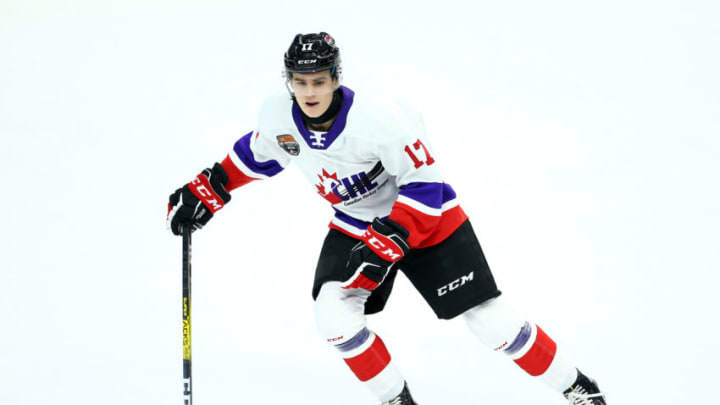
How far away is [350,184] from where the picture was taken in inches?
107

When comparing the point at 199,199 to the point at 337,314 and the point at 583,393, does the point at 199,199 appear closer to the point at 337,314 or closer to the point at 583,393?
the point at 337,314

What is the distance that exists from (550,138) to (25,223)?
3.27m

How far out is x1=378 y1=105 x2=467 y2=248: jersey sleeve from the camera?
2.54m

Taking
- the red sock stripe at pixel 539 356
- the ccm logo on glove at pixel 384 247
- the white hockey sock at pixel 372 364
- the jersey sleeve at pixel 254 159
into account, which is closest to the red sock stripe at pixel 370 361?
the white hockey sock at pixel 372 364

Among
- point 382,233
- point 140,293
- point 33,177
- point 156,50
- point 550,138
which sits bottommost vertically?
point 550,138

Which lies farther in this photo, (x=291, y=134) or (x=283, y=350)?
(x=283, y=350)

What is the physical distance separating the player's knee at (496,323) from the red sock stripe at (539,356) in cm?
9

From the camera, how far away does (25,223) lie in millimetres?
4691

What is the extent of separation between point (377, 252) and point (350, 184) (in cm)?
30

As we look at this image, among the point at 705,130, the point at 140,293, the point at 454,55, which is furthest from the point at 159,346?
the point at 705,130

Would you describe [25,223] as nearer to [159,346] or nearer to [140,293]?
[140,293]

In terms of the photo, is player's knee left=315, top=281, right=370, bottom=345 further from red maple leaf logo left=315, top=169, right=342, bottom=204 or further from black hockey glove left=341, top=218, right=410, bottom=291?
red maple leaf logo left=315, top=169, right=342, bottom=204

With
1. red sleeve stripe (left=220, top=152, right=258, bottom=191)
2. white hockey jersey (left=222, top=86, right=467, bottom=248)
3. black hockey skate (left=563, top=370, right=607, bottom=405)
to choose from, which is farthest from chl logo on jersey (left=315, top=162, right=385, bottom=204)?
black hockey skate (left=563, top=370, right=607, bottom=405)

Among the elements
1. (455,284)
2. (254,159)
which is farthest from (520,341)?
(254,159)
